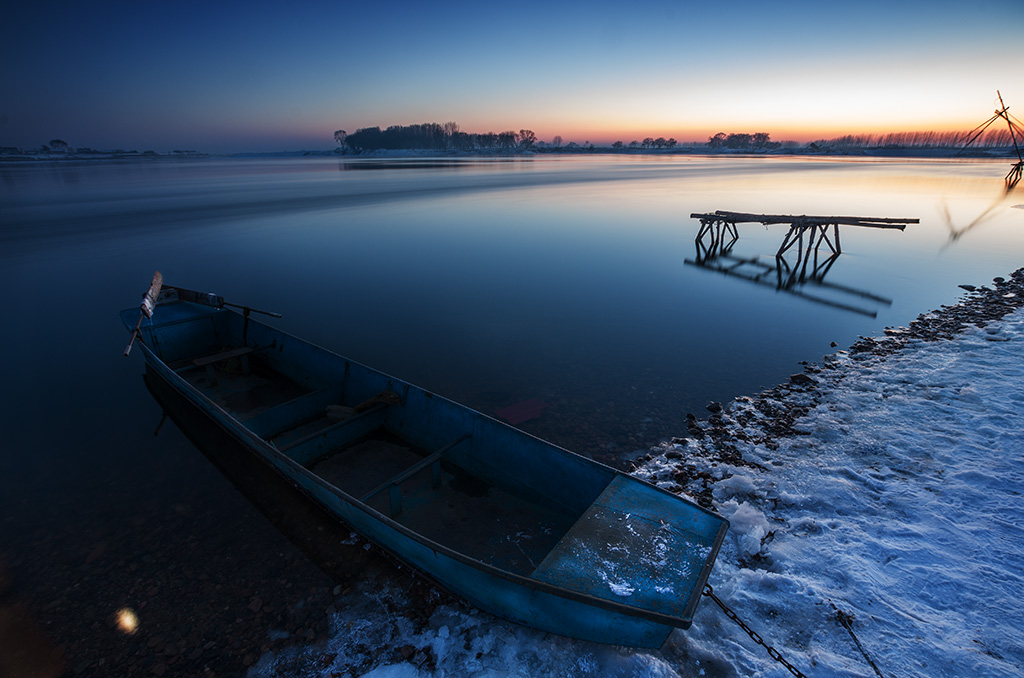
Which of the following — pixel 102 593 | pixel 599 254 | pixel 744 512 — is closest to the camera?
pixel 102 593

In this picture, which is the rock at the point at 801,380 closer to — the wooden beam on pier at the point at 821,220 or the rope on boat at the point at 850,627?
the rope on boat at the point at 850,627

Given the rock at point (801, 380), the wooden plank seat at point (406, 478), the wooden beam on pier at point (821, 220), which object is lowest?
the rock at point (801, 380)

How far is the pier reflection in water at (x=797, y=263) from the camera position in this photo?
16.3 metres

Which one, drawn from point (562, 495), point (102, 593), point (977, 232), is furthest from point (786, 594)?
point (977, 232)

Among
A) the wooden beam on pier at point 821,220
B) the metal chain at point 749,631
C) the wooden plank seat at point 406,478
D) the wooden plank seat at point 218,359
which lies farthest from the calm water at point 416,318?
the metal chain at point 749,631

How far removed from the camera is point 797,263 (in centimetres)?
2108

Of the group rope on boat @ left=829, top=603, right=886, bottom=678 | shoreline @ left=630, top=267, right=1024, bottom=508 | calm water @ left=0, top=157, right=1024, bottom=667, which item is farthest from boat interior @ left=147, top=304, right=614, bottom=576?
rope on boat @ left=829, top=603, right=886, bottom=678

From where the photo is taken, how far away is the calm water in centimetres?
707

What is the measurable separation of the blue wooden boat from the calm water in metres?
1.67

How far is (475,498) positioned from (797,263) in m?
21.4

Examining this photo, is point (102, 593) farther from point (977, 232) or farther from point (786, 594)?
point (977, 232)

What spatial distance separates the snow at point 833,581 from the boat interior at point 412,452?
3.51 feet

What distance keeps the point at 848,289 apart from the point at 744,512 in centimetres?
1587

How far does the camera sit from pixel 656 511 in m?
4.80
